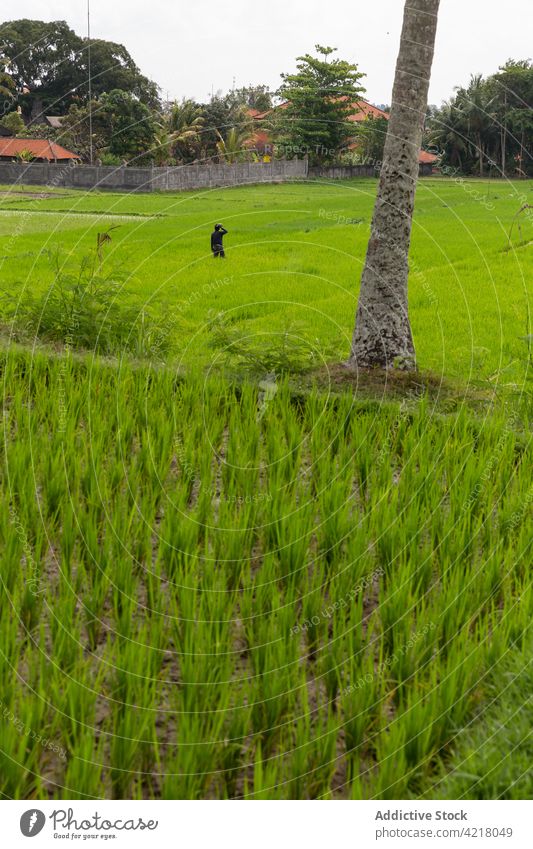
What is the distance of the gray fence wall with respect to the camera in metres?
28.1

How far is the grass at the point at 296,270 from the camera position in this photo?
313 inches

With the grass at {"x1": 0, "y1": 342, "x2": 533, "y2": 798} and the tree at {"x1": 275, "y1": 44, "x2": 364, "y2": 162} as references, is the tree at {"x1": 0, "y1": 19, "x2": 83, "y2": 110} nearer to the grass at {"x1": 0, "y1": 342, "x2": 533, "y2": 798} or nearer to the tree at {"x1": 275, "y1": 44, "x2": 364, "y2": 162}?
the tree at {"x1": 275, "y1": 44, "x2": 364, "y2": 162}

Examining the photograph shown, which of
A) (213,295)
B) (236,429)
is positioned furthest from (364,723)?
(213,295)

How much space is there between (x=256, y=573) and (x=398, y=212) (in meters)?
3.84

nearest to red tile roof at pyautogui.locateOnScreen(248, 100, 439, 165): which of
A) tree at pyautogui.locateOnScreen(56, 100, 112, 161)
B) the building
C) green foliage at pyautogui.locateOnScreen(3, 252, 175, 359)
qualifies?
the building

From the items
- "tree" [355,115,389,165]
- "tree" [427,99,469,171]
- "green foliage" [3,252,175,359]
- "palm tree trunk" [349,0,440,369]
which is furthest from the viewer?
"green foliage" [3,252,175,359]

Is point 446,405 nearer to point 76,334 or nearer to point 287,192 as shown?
point 76,334

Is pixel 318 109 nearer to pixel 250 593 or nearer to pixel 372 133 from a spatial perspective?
pixel 372 133

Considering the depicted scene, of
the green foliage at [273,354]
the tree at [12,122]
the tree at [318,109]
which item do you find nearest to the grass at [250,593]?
Answer: the green foliage at [273,354]

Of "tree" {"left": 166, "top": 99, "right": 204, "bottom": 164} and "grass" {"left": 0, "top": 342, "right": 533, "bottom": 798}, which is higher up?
"tree" {"left": 166, "top": 99, "right": 204, "bottom": 164}

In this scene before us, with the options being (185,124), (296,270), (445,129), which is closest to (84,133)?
(185,124)

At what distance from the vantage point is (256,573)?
12.5 ft

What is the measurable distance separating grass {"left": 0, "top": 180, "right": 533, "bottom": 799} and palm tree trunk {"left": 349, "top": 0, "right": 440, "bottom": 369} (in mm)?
313

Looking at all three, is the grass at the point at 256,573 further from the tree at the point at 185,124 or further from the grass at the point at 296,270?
the tree at the point at 185,124
